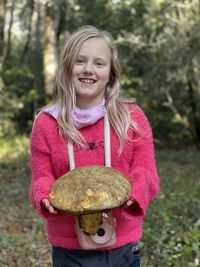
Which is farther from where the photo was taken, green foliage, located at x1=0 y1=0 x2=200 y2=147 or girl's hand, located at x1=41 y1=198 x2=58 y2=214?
green foliage, located at x1=0 y1=0 x2=200 y2=147

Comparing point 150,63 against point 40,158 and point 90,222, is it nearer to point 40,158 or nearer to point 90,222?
point 40,158

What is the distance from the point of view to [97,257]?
7.35ft

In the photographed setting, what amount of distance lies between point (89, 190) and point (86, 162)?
282mm

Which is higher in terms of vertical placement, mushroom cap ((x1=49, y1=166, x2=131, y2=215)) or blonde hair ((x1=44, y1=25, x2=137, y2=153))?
blonde hair ((x1=44, y1=25, x2=137, y2=153))

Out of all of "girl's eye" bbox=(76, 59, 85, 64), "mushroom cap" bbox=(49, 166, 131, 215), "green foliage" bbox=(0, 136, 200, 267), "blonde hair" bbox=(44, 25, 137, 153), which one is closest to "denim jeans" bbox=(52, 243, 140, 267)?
"mushroom cap" bbox=(49, 166, 131, 215)

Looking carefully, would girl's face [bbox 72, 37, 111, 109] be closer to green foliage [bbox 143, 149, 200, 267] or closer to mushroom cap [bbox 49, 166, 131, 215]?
mushroom cap [bbox 49, 166, 131, 215]

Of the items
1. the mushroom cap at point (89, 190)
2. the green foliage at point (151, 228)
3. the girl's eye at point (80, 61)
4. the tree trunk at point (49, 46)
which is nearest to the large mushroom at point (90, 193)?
the mushroom cap at point (89, 190)

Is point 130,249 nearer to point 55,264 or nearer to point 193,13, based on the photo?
point 55,264

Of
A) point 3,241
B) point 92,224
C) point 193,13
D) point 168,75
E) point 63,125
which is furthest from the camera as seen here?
point 168,75

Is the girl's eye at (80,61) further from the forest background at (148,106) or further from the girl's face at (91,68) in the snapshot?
the forest background at (148,106)

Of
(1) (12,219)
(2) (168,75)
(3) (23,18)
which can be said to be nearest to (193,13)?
(2) (168,75)

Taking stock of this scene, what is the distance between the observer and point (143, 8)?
48.8 feet

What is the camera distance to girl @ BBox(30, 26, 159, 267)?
2.24 meters

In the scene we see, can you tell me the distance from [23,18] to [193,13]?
18.7 m
